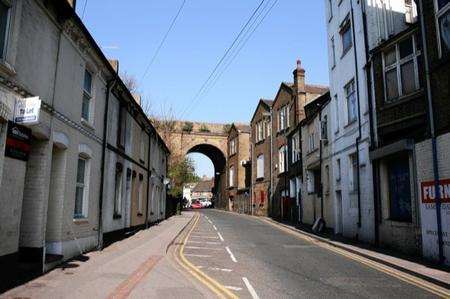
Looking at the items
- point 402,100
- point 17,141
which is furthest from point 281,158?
point 17,141

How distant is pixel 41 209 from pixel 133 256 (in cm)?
421

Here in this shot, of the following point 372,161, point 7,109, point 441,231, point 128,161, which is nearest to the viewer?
point 7,109

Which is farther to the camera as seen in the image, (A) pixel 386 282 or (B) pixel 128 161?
(B) pixel 128 161

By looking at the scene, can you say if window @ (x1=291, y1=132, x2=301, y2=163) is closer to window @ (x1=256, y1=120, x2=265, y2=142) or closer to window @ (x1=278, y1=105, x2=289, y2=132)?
window @ (x1=278, y1=105, x2=289, y2=132)

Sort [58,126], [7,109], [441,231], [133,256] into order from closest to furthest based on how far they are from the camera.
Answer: [7,109], [58,126], [441,231], [133,256]

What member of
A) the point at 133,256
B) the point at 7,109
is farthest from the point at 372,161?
the point at 7,109

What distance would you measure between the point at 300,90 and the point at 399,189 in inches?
792

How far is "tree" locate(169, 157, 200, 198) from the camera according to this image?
40.0 meters

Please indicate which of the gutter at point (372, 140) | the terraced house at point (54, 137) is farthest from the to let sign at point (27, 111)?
the gutter at point (372, 140)

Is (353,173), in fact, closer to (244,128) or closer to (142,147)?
(142,147)

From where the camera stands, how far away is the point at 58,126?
395 inches

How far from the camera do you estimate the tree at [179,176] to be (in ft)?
131

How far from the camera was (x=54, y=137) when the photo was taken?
32.0 ft

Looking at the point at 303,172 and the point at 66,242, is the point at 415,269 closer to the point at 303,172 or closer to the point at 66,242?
the point at 66,242
